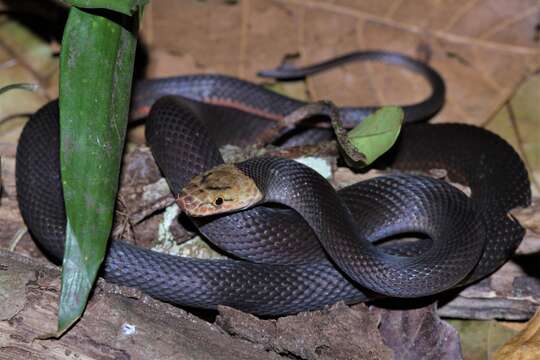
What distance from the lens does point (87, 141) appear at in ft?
14.8

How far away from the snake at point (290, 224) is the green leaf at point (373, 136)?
0.33 m

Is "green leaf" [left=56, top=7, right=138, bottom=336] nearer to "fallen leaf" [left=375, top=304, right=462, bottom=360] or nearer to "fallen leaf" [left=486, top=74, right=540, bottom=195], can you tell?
"fallen leaf" [left=375, top=304, right=462, bottom=360]

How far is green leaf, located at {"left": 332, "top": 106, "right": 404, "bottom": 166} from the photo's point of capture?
18.3 feet

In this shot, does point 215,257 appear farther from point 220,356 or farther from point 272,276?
point 220,356

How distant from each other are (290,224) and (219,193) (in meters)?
0.67

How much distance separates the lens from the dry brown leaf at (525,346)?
493cm

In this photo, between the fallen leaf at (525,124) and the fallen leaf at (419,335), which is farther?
the fallen leaf at (525,124)

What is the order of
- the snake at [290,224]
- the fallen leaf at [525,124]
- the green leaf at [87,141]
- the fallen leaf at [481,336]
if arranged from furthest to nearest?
the fallen leaf at [525,124]
the fallen leaf at [481,336]
the snake at [290,224]
the green leaf at [87,141]

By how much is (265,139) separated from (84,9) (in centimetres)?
263

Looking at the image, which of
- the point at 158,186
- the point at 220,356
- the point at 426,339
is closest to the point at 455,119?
the point at 426,339

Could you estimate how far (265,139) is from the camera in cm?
680

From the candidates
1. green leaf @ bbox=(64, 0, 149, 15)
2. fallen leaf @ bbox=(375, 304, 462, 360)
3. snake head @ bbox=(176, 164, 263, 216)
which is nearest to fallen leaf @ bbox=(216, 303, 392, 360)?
fallen leaf @ bbox=(375, 304, 462, 360)

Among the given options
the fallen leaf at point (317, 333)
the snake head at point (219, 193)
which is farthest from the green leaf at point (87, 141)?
the fallen leaf at point (317, 333)

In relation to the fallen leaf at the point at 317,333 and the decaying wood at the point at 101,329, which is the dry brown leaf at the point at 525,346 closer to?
the fallen leaf at the point at 317,333
